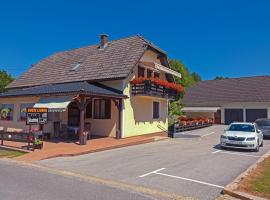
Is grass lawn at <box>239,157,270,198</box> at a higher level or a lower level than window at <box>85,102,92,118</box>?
lower

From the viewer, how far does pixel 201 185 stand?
7848mm

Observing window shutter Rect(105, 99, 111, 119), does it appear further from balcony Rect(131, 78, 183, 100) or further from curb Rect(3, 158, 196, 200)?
curb Rect(3, 158, 196, 200)

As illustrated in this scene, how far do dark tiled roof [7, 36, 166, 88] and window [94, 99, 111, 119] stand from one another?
173 centimetres

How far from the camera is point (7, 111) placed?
2311 cm

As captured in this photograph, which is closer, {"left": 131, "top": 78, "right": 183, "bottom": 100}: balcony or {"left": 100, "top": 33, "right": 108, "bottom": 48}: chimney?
{"left": 131, "top": 78, "right": 183, "bottom": 100}: balcony

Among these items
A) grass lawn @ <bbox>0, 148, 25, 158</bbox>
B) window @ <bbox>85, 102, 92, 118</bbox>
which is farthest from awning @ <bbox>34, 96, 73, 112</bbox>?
window @ <bbox>85, 102, 92, 118</bbox>

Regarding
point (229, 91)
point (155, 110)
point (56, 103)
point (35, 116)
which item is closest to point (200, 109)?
point (229, 91)

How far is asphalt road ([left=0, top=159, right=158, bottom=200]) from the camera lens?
6547 millimetres

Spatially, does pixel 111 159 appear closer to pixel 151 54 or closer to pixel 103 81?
pixel 103 81

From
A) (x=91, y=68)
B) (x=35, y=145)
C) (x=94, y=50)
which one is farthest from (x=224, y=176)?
(x=94, y=50)

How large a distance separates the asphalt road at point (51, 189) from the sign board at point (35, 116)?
5232 mm

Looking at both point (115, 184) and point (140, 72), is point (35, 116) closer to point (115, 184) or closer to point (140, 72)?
point (115, 184)

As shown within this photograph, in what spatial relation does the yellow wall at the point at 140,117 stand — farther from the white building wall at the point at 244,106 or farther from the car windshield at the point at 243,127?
the white building wall at the point at 244,106

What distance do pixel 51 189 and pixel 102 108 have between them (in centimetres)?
1297
